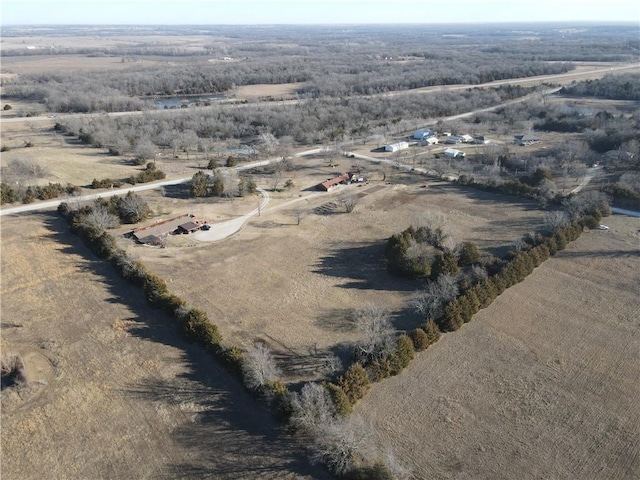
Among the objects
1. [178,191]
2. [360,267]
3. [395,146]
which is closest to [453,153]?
[395,146]

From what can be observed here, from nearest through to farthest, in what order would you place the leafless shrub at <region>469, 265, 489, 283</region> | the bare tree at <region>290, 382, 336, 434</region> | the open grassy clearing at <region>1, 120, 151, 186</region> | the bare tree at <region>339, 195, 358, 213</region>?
1. the bare tree at <region>290, 382, 336, 434</region>
2. the leafless shrub at <region>469, 265, 489, 283</region>
3. the bare tree at <region>339, 195, 358, 213</region>
4. the open grassy clearing at <region>1, 120, 151, 186</region>

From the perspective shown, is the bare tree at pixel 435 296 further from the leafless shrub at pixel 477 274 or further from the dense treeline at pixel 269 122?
the dense treeline at pixel 269 122

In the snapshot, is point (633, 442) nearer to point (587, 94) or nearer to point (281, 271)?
point (281, 271)

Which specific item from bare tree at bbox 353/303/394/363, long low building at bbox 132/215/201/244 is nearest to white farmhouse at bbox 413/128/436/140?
long low building at bbox 132/215/201/244

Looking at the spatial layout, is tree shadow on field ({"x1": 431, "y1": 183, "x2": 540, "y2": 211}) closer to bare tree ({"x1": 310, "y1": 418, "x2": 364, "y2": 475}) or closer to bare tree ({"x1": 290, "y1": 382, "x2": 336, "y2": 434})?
bare tree ({"x1": 290, "y1": 382, "x2": 336, "y2": 434})

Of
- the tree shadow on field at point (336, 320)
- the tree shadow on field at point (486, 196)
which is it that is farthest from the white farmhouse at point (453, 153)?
the tree shadow on field at point (336, 320)

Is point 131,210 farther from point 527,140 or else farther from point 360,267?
point 527,140
